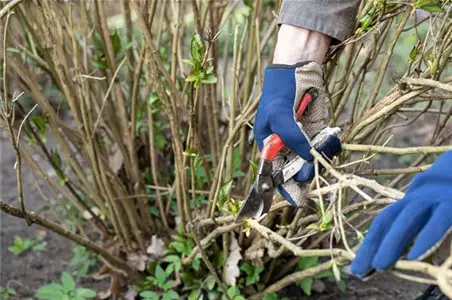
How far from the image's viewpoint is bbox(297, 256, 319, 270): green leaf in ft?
6.23

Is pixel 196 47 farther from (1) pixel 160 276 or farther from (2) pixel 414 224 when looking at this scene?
(1) pixel 160 276

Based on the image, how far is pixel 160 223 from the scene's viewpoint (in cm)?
218

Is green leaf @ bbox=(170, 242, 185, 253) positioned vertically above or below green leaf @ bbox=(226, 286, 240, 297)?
above

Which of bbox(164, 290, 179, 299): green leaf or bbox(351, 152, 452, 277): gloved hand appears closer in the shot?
bbox(351, 152, 452, 277): gloved hand

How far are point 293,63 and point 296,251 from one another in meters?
0.48

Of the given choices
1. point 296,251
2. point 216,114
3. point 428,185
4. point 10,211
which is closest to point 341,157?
point 216,114

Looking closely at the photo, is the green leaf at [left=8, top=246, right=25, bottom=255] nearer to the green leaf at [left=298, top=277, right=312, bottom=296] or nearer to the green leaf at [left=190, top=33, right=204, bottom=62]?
the green leaf at [left=298, top=277, right=312, bottom=296]

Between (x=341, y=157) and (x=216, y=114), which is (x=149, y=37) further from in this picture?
(x=341, y=157)

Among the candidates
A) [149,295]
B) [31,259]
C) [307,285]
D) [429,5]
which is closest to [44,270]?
[31,259]

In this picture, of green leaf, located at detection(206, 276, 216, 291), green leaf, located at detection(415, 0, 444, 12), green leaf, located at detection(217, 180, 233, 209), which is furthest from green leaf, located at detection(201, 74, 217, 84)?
green leaf, located at detection(206, 276, 216, 291)

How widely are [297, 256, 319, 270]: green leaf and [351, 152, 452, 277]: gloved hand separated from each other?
3.02 ft

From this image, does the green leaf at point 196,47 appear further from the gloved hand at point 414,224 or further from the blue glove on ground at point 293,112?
the gloved hand at point 414,224

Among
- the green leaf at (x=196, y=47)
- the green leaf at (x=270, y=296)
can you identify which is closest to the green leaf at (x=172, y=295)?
the green leaf at (x=270, y=296)

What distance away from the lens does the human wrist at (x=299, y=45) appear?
4.68 ft
